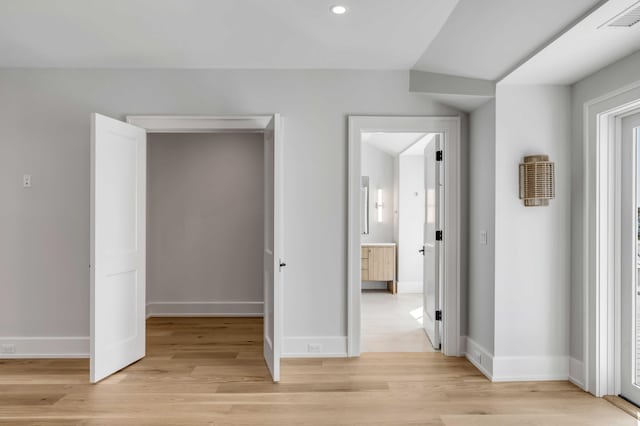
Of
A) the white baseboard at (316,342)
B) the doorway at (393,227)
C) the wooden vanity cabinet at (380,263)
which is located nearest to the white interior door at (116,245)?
the white baseboard at (316,342)

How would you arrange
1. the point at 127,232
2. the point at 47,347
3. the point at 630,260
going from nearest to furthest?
the point at 630,260, the point at 127,232, the point at 47,347

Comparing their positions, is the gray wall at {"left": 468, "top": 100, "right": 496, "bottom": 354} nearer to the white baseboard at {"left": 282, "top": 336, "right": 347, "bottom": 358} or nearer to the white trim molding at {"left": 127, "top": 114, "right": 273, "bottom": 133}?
the white baseboard at {"left": 282, "top": 336, "right": 347, "bottom": 358}

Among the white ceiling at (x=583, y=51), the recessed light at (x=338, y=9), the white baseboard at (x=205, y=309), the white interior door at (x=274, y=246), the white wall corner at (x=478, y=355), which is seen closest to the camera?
the white ceiling at (x=583, y=51)

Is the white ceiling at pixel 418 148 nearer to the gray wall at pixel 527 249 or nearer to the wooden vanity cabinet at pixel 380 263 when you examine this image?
the wooden vanity cabinet at pixel 380 263

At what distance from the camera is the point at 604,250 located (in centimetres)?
293

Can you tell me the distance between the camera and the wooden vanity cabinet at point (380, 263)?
273 inches

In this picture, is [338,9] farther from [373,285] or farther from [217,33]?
[373,285]

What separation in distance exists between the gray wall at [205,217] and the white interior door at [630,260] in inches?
144

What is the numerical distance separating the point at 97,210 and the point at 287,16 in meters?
1.94

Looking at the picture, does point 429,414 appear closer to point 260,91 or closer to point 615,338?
point 615,338

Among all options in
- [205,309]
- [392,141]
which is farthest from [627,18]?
[205,309]

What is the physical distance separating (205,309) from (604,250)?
418 centimetres

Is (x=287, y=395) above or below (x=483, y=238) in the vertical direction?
below

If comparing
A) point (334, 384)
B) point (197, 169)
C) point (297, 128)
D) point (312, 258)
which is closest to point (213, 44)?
point (297, 128)
